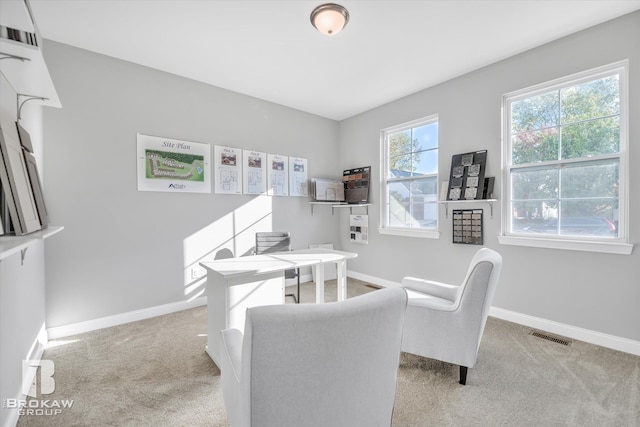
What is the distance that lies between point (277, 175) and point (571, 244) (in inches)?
139

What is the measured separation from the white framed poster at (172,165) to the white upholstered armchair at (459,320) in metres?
2.82

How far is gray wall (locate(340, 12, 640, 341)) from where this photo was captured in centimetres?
235

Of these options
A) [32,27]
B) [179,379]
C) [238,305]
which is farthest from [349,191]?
[32,27]

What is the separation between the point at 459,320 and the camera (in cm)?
186

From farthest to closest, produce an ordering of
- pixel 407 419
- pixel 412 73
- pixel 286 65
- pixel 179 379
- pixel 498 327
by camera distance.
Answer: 1. pixel 412 73
2. pixel 286 65
3. pixel 498 327
4. pixel 179 379
5. pixel 407 419

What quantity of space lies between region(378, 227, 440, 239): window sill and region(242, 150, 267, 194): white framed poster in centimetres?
192

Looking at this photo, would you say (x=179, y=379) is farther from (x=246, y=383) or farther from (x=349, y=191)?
(x=349, y=191)

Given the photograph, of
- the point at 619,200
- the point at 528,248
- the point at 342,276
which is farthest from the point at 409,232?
the point at 619,200

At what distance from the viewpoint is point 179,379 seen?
6.61 ft

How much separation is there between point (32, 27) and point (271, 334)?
1.66 metres

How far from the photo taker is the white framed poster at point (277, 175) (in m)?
4.16

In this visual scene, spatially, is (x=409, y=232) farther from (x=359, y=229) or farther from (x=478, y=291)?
(x=478, y=291)

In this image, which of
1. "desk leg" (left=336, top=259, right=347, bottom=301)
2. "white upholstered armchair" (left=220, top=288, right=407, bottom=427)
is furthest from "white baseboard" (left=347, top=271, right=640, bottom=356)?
"white upholstered armchair" (left=220, top=288, right=407, bottom=427)

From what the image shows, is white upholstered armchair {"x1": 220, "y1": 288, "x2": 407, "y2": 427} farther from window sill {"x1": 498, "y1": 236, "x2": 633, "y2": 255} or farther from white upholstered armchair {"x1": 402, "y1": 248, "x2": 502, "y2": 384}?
window sill {"x1": 498, "y1": 236, "x2": 633, "y2": 255}
